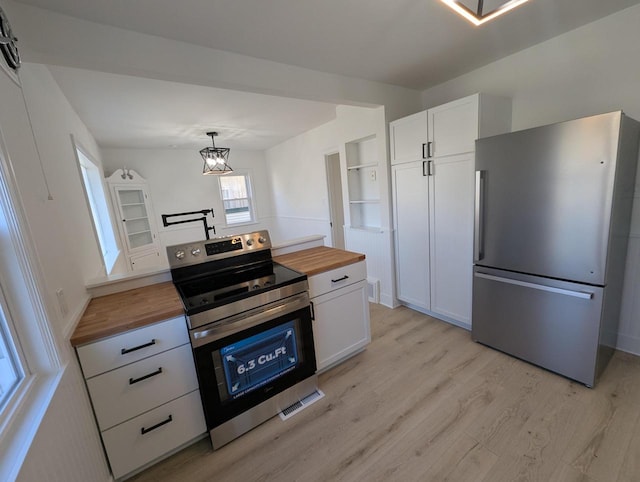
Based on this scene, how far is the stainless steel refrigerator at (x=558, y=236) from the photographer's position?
65.1 inches

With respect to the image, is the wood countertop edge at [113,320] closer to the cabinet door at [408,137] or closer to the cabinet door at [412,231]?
the cabinet door at [412,231]

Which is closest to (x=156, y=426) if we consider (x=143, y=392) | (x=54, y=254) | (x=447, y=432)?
(x=143, y=392)

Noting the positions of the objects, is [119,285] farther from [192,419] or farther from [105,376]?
[192,419]

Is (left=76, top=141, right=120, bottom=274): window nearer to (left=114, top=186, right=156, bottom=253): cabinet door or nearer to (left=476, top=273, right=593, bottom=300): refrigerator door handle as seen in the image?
(left=114, top=186, right=156, bottom=253): cabinet door

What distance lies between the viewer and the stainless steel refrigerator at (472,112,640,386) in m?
1.65

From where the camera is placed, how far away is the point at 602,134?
159 centimetres

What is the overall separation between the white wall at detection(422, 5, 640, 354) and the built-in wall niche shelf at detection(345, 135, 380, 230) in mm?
1437

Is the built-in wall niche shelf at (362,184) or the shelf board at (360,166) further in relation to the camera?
the built-in wall niche shelf at (362,184)

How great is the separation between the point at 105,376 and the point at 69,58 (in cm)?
168

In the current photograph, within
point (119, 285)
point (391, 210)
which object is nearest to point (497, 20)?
point (391, 210)

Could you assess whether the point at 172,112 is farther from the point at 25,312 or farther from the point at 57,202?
the point at 25,312

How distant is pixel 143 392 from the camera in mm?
1458

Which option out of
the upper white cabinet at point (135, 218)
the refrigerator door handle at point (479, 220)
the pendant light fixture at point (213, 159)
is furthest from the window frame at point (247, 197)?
the refrigerator door handle at point (479, 220)

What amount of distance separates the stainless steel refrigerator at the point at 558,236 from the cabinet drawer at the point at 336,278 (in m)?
0.98
